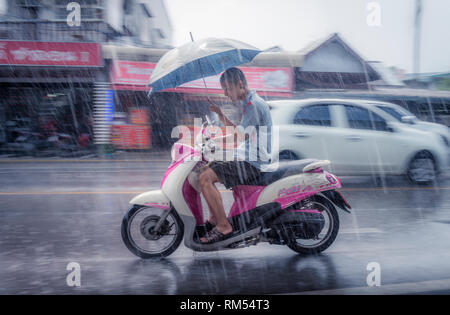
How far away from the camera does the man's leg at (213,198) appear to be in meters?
3.91

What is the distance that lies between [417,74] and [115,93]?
16.3 metres

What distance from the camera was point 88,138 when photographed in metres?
17.0

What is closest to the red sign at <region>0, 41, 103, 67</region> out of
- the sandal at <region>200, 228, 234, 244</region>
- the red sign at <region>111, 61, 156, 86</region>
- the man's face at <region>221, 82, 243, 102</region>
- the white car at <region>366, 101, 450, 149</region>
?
the red sign at <region>111, 61, 156, 86</region>

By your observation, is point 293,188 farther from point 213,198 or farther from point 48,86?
point 48,86

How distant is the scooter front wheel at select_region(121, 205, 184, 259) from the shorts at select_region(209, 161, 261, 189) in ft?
2.01

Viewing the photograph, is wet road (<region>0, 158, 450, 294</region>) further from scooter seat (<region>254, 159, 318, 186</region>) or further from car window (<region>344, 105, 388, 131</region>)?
car window (<region>344, 105, 388, 131</region>)

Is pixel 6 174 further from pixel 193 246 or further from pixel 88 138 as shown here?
pixel 193 246

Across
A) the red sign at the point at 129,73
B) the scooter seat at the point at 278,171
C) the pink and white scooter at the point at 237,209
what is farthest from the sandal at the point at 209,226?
the red sign at the point at 129,73

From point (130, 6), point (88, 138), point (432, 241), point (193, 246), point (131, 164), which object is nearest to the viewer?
point (193, 246)

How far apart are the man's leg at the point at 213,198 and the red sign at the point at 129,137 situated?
13.8 m

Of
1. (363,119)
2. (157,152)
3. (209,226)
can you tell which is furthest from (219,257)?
(157,152)

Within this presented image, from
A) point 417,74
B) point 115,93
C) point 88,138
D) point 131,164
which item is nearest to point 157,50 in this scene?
point 115,93

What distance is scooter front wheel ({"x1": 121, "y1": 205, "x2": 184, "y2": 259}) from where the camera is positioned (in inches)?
161

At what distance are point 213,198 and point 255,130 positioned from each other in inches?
30.2
